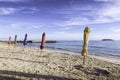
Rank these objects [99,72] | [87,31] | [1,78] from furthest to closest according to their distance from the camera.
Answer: [87,31]
[99,72]
[1,78]

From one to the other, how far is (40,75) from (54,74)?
0.96 m

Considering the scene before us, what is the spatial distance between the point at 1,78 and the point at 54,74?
313 cm

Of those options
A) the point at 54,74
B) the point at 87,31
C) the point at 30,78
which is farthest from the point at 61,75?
the point at 87,31

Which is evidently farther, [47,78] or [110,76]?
[110,76]

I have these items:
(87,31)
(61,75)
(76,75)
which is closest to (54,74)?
(61,75)

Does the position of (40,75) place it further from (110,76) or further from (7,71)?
(110,76)

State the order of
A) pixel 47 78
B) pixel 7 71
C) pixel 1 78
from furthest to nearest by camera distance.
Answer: pixel 7 71
pixel 47 78
pixel 1 78

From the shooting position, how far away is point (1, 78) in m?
10.3

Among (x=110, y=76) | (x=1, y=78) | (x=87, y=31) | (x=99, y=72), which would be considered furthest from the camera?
(x=87, y=31)

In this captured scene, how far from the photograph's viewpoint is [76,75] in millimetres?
12430

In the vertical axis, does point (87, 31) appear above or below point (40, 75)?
above

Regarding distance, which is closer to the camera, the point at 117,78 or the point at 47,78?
the point at 47,78

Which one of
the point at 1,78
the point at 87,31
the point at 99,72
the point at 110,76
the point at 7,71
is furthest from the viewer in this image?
the point at 87,31

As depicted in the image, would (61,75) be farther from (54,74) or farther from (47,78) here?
(47,78)
